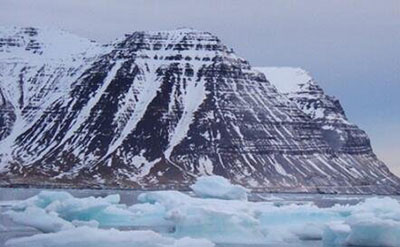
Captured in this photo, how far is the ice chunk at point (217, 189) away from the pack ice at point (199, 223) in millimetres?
5776

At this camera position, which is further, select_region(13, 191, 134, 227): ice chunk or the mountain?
the mountain

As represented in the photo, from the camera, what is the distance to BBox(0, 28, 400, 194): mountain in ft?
443

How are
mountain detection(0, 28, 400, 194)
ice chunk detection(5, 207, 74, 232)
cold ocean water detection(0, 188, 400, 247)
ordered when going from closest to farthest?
cold ocean water detection(0, 188, 400, 247), ice chunk detection(5, 207, 74, 232), mountain detection(0, 28, 400, 194)

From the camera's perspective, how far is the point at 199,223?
41.4 m

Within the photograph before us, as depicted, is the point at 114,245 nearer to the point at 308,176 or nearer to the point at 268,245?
the point at 268,245

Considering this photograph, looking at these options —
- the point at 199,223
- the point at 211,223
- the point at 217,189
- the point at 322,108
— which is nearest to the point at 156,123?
the point at 322,108

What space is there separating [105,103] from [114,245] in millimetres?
113164

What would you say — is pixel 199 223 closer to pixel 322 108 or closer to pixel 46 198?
pixel 46 198

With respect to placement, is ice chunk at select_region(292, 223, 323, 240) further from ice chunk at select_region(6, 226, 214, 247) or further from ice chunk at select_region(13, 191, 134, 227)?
ice chunk at select_region(13, 191, 134, 227)

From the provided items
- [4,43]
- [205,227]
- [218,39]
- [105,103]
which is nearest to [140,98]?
[105,103]

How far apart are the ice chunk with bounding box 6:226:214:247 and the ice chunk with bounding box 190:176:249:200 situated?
20594 millimetres

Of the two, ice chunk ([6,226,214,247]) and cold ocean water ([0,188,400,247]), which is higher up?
cold ocean water ([0,188,400,247])

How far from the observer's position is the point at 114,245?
3631cm

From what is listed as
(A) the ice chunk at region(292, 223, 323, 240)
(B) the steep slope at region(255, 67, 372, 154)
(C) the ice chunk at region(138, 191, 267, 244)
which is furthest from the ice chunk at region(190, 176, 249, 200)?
(B) the steep slope at region(255, 67, 372, 154)
